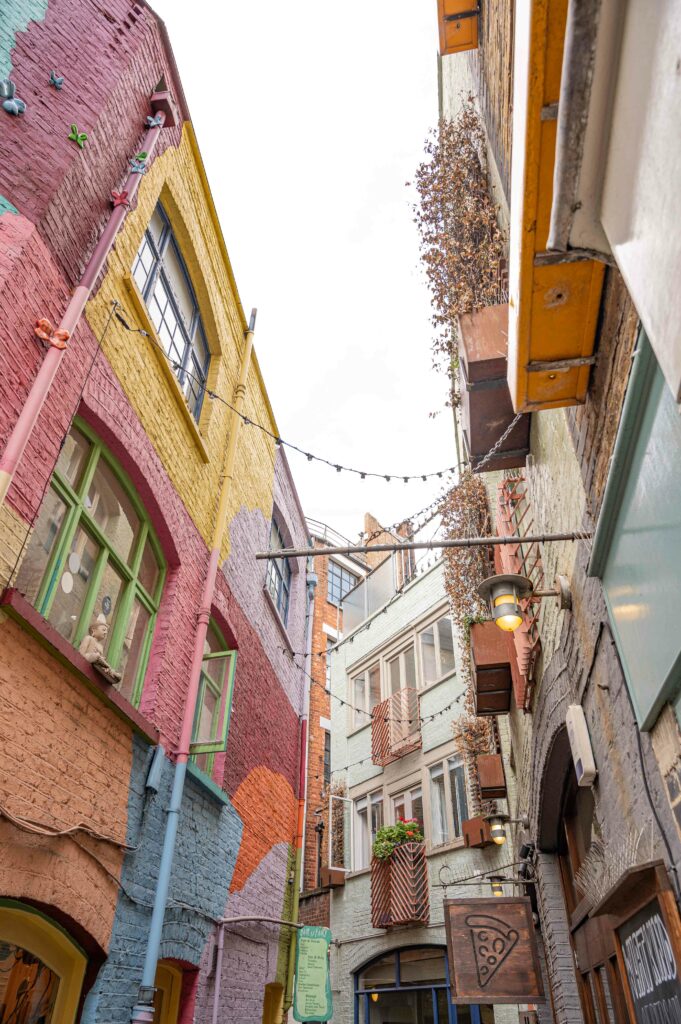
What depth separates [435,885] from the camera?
14039 mm

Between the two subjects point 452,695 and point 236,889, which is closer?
point 236,889

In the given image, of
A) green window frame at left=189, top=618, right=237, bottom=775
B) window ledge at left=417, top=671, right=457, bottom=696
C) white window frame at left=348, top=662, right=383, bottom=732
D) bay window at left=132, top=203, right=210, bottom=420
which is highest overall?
white window frame at left=348, top=662, right=383, bottom=732

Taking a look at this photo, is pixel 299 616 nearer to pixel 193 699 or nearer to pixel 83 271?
pixel 193 699

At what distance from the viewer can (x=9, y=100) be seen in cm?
480

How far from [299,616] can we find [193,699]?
6056 mm

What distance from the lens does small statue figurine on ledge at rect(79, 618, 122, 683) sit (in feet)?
15.9

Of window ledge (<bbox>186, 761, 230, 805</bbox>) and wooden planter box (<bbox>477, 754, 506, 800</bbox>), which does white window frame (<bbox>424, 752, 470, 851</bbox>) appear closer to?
wooden planter box (<bbox>477, 754, 506, 800</bbox>)

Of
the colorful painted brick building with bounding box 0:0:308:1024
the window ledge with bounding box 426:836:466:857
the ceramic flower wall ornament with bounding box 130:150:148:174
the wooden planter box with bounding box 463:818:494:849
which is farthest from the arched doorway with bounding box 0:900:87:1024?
the window ledge with bounding box 426:836:466:857

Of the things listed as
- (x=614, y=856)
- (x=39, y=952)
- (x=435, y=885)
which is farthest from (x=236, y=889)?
(x=435, y=885)

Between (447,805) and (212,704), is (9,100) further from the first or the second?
(447,805)

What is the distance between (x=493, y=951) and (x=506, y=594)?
12.4 ft

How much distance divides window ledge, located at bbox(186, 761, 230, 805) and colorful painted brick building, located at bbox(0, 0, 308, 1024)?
3 centimetres

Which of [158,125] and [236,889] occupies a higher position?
[158,125]

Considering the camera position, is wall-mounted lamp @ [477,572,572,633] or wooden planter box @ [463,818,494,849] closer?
wall-mounted lamp @ [477,572,572,633]
